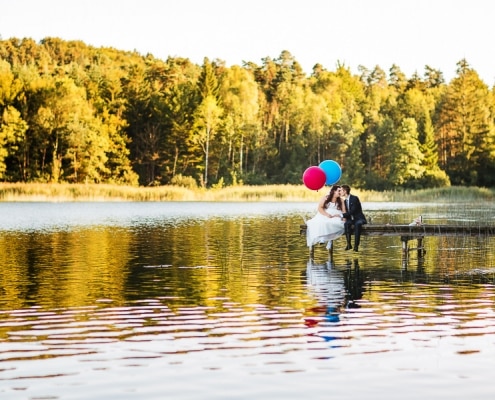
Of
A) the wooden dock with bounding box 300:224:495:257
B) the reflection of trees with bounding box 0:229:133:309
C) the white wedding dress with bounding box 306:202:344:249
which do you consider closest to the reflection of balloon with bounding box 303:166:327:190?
the white wedding dress with bounding box 306:202:344:249

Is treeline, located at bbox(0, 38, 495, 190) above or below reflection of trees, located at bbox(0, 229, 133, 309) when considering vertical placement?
above

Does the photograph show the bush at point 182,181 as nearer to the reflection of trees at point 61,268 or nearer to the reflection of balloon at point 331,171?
the reflection of trees at point 61,268

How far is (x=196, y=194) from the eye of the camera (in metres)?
78.4

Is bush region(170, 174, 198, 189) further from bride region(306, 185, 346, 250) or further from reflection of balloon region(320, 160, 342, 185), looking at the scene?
bride region(306, 185, 346, 250)

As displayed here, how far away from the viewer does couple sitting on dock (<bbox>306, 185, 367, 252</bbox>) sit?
22547mm

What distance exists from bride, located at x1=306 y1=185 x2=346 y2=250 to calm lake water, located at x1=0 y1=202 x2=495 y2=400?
0.55m

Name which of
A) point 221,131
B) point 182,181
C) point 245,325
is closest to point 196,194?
point 182,181

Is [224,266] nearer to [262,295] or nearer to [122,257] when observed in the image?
[122,257]

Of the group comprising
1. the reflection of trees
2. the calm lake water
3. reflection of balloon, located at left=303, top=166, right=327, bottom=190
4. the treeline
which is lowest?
the calm lake water

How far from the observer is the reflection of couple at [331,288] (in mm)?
13516

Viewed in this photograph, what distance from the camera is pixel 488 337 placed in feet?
37.9

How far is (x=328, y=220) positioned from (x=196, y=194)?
56.1m

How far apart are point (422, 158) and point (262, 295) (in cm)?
9075

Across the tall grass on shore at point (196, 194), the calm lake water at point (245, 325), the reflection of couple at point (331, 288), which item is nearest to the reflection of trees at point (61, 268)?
the calm lake water at point (245, 325)
